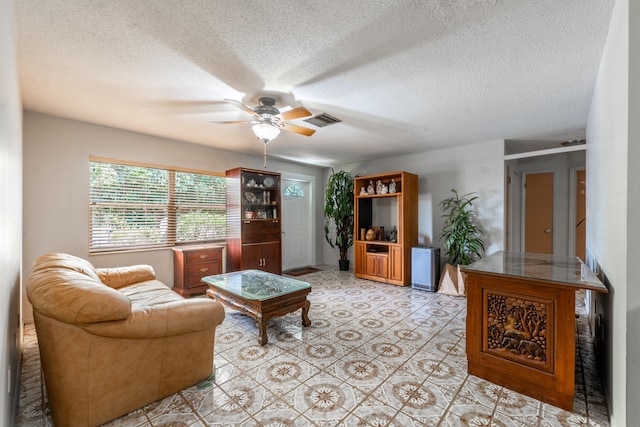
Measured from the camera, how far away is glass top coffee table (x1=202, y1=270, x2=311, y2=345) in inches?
99.9

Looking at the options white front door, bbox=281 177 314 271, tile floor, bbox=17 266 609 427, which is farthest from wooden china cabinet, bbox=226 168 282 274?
tile floor, bbox=17 266 609 427

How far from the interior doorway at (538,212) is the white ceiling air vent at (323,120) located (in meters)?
4.72

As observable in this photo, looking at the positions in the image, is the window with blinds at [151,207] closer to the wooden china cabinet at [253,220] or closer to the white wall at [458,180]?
the wooden china cabinet at [253,220]

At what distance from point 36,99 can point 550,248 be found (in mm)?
7949

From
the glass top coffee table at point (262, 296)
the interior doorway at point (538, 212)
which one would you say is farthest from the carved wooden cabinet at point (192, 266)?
the interior doorway at point (538, 212)

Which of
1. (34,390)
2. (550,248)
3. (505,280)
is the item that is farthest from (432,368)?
(550,248)

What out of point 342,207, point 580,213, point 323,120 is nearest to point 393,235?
point 342,207

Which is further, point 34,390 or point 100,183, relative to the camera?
point 100,183

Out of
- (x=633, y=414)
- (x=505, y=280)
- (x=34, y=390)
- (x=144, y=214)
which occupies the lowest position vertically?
(x=34, y=390)

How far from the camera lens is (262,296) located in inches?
102

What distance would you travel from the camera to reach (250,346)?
2527 millimetres

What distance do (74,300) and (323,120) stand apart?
108 inches

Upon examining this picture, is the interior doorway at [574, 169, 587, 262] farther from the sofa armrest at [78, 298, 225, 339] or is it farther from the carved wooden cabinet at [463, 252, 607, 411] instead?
the sofa armrest at [78, 298, 225, 339]

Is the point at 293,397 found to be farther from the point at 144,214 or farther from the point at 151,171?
the point at 151,171
